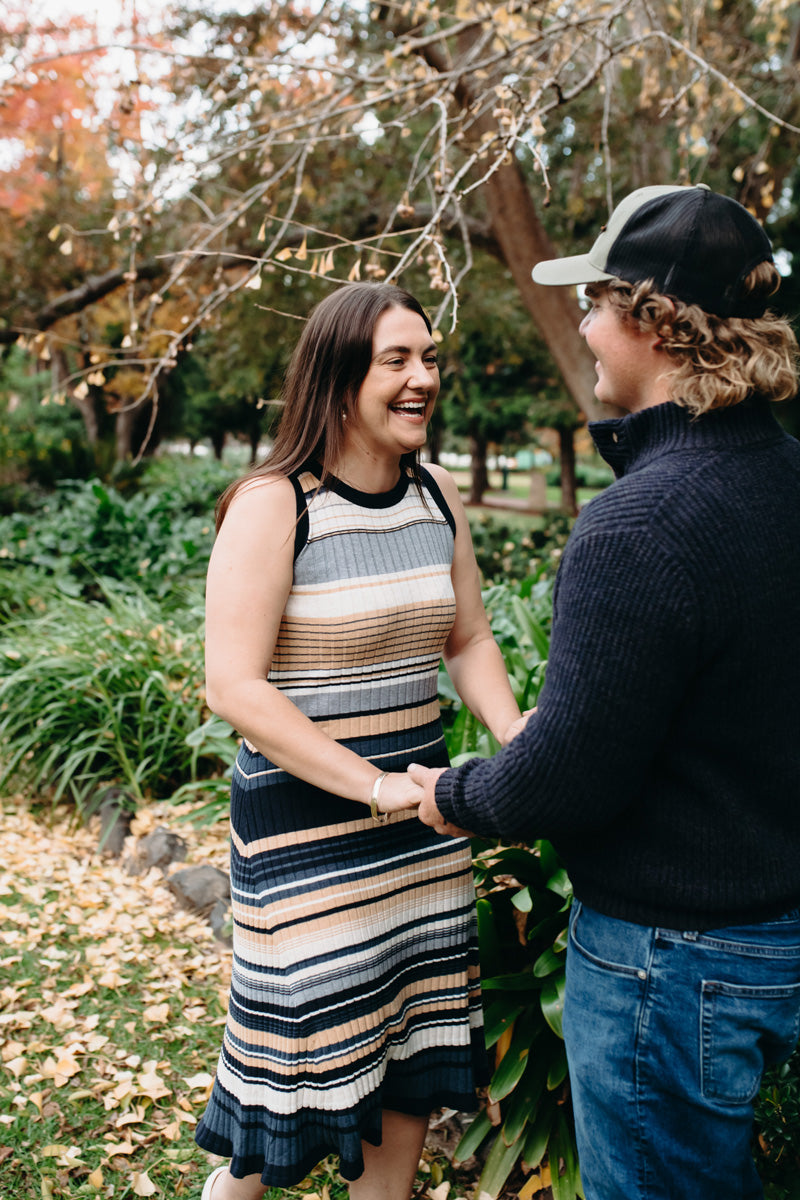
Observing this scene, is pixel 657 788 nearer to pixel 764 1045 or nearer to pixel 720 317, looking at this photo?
pixel 764 1045

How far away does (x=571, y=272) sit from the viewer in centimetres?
151

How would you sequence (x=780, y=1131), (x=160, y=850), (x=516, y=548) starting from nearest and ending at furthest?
(x=780, y=1131), (x=160, y=850), (x=516, y=548)

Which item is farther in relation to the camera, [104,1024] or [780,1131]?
[104,1024]

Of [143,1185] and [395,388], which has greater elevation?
[395,388]

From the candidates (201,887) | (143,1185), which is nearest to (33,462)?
(201,887)

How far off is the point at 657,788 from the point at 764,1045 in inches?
18.4

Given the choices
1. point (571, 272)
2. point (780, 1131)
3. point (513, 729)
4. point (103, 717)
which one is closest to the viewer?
point (571, 272)

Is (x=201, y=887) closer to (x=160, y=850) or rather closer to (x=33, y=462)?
(x=160, y=850)

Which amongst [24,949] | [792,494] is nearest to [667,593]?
[792,494]

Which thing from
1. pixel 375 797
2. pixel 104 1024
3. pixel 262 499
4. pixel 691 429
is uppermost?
pixel 691 429

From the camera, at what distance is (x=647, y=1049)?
1.35 metres

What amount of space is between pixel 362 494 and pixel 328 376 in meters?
0.25

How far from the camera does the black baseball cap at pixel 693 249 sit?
1.32 m

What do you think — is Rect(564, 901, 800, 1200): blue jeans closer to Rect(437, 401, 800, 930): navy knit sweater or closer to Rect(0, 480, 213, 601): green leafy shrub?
Rect(437, 401, 800, 930): navy knit sweater
